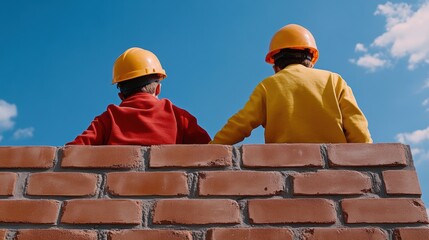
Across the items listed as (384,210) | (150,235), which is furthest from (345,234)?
(150,235)

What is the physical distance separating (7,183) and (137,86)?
1.21m

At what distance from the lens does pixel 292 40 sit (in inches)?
114

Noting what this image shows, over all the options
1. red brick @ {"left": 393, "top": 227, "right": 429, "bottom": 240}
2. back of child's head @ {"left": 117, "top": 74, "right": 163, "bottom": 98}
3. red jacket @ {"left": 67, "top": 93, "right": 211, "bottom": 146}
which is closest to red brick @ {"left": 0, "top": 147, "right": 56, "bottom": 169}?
red jacket @ {"left": 67, "top": 93, "right": 211, "bottom": 146}

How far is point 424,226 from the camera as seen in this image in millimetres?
1694

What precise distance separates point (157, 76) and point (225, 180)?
139cm

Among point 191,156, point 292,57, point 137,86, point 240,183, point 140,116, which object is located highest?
point 292,57

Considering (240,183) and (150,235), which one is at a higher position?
(240,183)

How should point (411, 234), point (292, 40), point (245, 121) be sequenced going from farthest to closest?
point (292, 40) → point (245, 121) → point (411, 234)

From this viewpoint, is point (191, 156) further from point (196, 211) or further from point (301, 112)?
point (301, 112)

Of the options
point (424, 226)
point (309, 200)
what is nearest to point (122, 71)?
point (309, 200)

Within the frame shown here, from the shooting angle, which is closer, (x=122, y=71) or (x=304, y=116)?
(x=304, y=116)

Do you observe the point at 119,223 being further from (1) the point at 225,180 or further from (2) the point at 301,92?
(2) the point at 301,92

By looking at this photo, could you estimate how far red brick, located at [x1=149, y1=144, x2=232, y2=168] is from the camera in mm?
1825

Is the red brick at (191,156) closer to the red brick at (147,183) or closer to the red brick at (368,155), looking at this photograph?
the red brick at (147,183)
